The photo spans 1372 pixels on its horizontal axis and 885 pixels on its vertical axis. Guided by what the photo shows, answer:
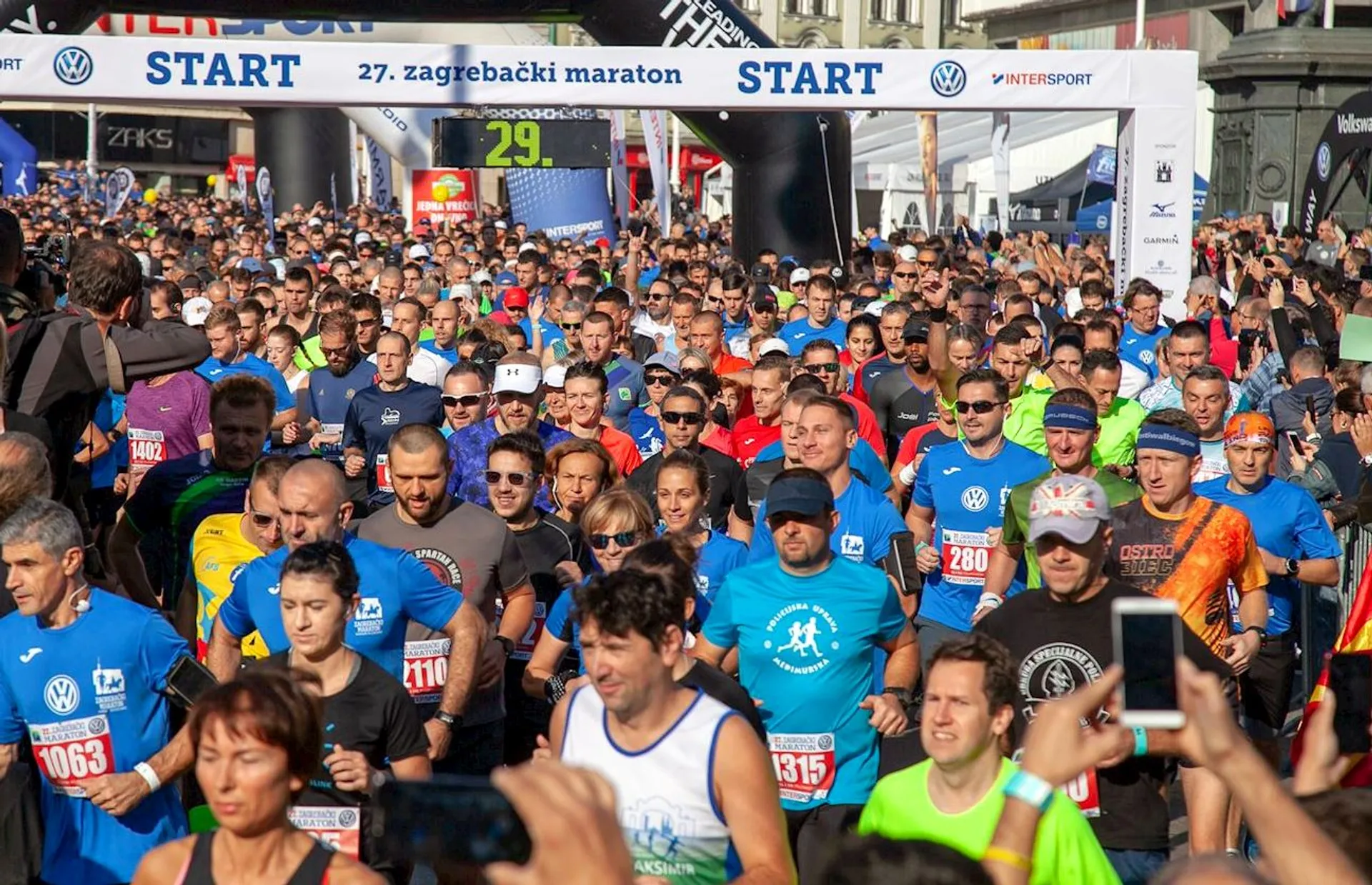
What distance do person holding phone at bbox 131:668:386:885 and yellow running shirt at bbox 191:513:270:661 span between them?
2629mm

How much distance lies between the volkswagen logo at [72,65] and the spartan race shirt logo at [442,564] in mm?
8628

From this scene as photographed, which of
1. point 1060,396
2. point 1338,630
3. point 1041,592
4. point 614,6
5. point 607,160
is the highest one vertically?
A: point 614,6

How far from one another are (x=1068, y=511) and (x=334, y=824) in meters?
2.17

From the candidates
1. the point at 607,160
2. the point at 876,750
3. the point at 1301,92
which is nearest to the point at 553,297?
the point at 607,160

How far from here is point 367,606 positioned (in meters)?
5.52

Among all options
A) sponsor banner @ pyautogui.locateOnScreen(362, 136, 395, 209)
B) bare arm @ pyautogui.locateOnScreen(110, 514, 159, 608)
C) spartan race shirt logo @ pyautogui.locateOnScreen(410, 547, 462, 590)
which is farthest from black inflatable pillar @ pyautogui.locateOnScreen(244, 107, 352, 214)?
spartan race shirt logo @ pyautogui.locateOnScreen(410, 547, 462, 590)

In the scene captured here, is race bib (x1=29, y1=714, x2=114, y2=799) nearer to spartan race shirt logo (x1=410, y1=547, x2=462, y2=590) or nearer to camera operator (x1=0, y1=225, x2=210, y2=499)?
spartan race shirt logo (x1=410, y1=547, x2=462, y2=590)

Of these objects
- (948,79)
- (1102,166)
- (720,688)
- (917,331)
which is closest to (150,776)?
(720,688)

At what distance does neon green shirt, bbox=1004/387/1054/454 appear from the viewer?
864 centimetres

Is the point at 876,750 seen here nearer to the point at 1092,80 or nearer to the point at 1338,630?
the point at 1338,630

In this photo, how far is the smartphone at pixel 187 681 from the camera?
4832mm

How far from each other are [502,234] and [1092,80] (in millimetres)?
12034

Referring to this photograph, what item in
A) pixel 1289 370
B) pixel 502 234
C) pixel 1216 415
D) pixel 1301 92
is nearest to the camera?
pixel 1216 415

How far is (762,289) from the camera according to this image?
1492 centimetres
